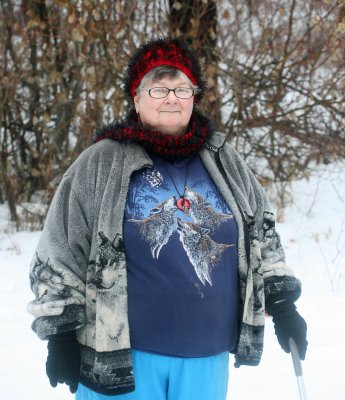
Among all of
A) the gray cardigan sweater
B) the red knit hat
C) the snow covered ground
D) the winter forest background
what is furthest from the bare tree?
the gray cardigan sweater

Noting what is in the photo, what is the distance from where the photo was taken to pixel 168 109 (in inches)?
83.6

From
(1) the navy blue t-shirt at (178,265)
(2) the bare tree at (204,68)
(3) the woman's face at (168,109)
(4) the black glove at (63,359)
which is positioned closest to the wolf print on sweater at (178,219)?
(1) the navy blue t-shirt at (178,265)

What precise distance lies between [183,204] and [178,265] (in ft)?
0.61

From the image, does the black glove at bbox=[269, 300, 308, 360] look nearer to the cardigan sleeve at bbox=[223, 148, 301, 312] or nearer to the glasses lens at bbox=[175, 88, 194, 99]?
the cardigan sleeve at bbox=[223, 148, 301, 312]

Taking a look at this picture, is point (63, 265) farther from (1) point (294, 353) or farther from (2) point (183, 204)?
(1) point (294, 353)

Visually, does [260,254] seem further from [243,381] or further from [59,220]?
[243,381]

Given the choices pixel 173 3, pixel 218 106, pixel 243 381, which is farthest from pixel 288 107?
pixel 243 381

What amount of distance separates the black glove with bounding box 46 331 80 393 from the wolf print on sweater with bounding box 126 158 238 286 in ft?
1.18

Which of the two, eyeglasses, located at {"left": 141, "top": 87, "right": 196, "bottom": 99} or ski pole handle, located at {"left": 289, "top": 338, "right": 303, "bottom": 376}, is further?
ski pole handle, located at {"left": 289, "top": 338, "right": 303, "bottom": 376}

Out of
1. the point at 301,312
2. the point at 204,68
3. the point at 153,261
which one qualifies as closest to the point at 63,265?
the point at 153,261

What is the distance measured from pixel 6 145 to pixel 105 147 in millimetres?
5644

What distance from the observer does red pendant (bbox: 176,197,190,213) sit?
204 centimetres

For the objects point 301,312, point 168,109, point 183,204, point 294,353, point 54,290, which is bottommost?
point 301,312

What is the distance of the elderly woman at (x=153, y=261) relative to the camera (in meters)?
1.98
